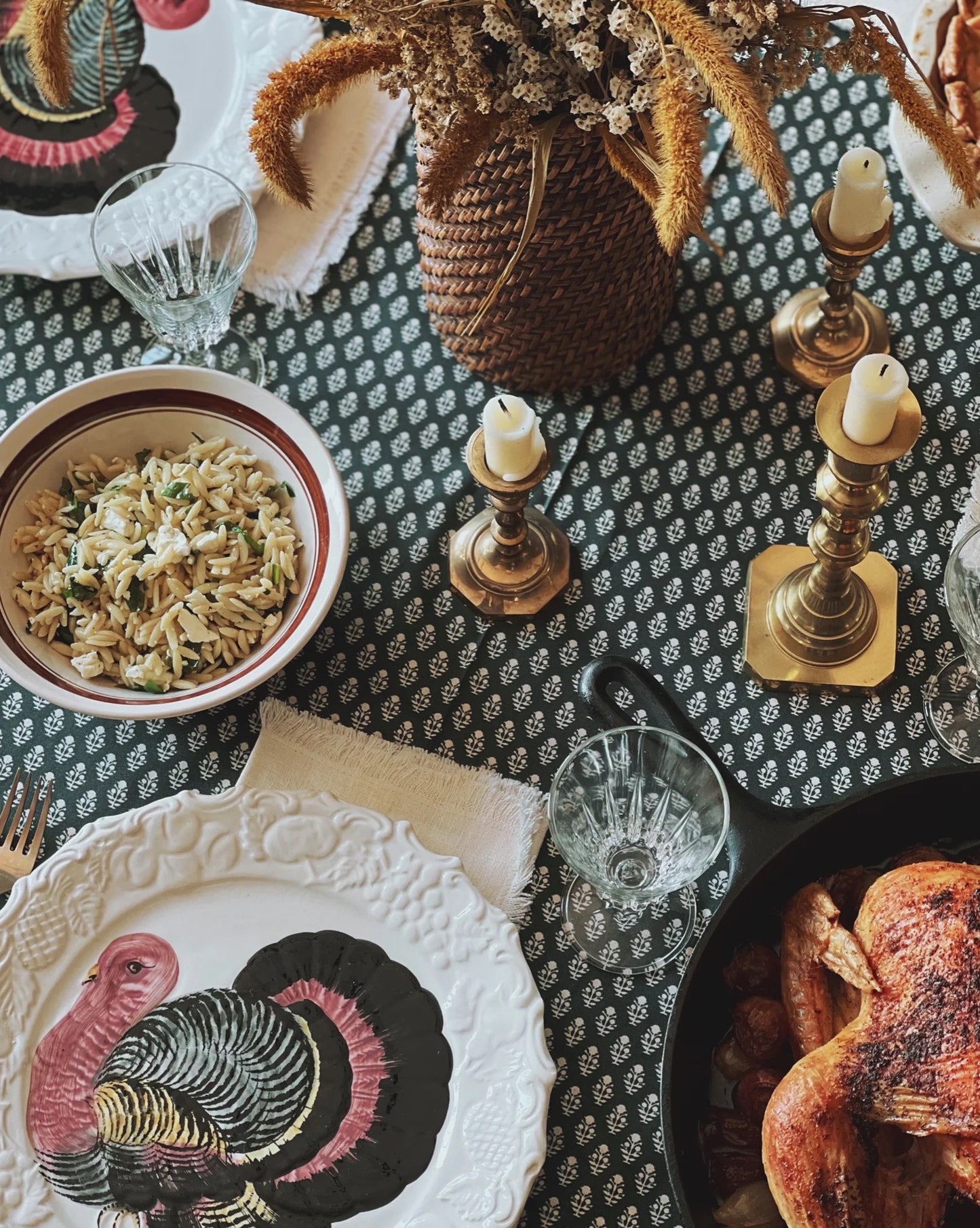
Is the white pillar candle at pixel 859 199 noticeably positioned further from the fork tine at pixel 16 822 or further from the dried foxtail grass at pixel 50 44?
the fork tine at pixel 16 822

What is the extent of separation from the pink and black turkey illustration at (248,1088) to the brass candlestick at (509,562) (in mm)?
348

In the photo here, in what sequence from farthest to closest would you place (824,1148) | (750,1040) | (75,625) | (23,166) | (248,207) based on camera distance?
(23,166)
(248,207)
(75,625)
(750,1040)
(824,1148)

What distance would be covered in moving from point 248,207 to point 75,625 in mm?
443

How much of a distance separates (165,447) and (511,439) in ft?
1.23

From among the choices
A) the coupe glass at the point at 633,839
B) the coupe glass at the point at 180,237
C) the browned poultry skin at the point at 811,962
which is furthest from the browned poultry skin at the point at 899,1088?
the coupe glass at the point at 180,237

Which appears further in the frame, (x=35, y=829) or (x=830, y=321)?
(x=830, y=321)

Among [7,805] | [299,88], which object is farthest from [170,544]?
[299,88]

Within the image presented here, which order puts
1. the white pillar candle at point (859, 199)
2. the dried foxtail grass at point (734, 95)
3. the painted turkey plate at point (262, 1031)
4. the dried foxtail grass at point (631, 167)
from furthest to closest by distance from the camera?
1. the white pillar candle at point (859, 199)
2. the painted turkey plate at point (262, 1031)
3. the dried foxtail grass at point (631, 167)
4. the dried foxtail grass at point (734, 95)

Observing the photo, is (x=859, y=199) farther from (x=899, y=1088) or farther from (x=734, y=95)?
(x=899, y=1088)

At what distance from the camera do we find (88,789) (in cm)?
126

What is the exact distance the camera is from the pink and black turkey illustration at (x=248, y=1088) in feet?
3.57

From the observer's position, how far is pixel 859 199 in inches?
47.3

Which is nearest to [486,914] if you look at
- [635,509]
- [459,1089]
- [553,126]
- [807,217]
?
[459,1089]

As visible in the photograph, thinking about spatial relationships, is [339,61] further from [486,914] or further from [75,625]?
[486,914]
